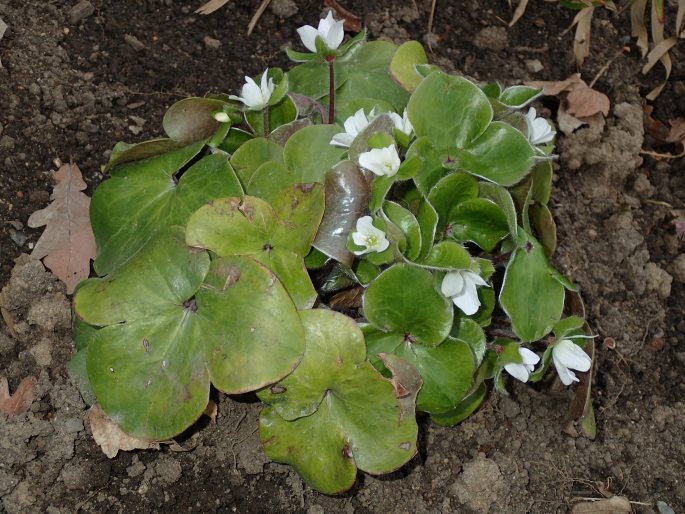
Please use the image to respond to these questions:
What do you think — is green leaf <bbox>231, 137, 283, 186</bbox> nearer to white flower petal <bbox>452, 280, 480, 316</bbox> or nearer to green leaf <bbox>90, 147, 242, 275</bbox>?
green leaf <bbox>90, 147, 242, 275</bbox>

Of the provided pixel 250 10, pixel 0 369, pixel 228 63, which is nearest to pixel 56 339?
pixel 0 369

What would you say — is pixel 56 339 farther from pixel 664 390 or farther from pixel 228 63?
pixel 664 390

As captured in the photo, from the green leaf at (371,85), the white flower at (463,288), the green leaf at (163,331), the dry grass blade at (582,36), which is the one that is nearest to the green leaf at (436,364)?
the white flower at (463,288)

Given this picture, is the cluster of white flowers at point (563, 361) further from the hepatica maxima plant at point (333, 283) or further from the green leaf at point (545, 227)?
the green leaf at point (545, 227)

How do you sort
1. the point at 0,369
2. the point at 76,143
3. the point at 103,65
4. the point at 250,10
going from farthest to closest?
the point at 250,10 < the point at 103,65 < the point at 76,143 < the point at 0,369

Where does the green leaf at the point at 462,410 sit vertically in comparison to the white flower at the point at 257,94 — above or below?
below

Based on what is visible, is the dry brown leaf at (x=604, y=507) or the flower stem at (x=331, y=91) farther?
the dry brown leaf at (x=604, y=507)
